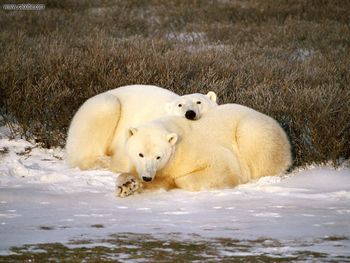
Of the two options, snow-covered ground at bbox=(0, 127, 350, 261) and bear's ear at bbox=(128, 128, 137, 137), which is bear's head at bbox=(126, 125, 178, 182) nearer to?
bear's ear at bbox=(128, 128, 137, 137)

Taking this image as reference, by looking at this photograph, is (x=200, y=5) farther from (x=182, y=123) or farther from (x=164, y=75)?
(x=182, y=123)

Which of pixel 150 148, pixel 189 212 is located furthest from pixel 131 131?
pixel 189 212

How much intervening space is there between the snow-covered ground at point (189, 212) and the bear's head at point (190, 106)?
0.73 m

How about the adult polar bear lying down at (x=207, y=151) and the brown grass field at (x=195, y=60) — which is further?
the brown grass field at (x=195, y=60)

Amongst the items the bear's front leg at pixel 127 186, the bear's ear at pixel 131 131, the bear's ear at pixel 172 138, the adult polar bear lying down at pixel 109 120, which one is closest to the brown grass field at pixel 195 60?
the adult polar bear lying down at pixel 109 120

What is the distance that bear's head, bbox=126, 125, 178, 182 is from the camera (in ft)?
19.7

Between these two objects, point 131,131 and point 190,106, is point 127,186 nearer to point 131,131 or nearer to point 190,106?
point 131,131

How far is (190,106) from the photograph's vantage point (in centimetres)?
665

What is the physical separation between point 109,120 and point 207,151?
1094mm

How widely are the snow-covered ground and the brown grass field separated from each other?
3.17ft

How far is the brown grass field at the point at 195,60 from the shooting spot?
780 centimetres

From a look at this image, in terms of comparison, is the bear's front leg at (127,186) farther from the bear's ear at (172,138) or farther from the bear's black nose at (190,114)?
the bear's black nose at (190,114)
